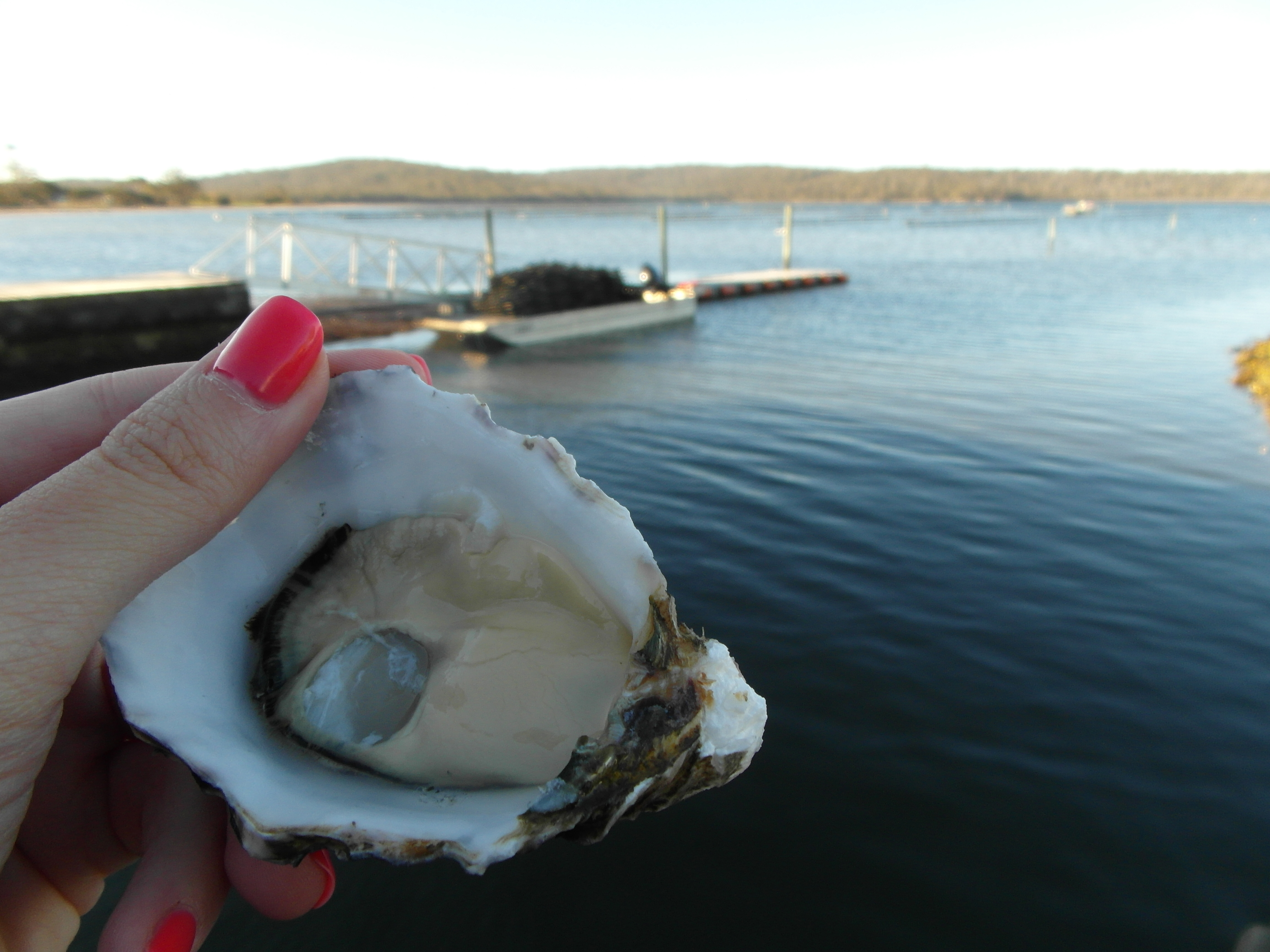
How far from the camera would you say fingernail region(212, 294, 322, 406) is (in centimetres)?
114

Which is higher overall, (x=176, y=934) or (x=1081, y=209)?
(x=176, y=934)

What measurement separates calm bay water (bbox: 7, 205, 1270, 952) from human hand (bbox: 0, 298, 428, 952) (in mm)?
931

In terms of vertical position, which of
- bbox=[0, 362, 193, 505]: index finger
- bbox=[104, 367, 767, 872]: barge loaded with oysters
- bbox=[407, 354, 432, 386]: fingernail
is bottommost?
bbox=[104, 367, 767, 872]: barge loaded with oysters

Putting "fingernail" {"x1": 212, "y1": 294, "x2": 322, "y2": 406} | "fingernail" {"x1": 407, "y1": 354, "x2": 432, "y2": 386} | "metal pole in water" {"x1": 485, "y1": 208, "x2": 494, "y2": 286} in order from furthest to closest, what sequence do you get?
1. "metal pole in water" {"x1": 485, "y1": 208, "x2": 494, "y2": 286}
2. "fingernail" {"x1": 407, "y1": 354, "x2": 432, "y2": 386}
3. "fingernail" {"x1": 212, "y1": 294, "x2": 322, "y2": 406}

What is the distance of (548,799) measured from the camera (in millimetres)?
1199

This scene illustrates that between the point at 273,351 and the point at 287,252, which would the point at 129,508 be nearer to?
the point at 273,351

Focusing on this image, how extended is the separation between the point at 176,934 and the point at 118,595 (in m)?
0.64

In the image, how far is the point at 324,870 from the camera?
1.48 m

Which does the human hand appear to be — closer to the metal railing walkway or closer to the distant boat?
the metal railing walkway

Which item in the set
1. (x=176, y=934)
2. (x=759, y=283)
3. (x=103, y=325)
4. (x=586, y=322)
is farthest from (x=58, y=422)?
(x=759, y=283)

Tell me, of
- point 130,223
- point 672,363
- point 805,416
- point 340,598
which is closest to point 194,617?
point 340,598

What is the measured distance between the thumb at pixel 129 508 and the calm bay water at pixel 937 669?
1.60m

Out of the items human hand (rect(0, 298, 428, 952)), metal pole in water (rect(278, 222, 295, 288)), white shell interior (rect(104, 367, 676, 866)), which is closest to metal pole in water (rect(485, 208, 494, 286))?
metal pole in water (rect(278, 222, 295, 288))

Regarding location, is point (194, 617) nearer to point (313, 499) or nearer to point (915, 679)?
point (313, 499)
